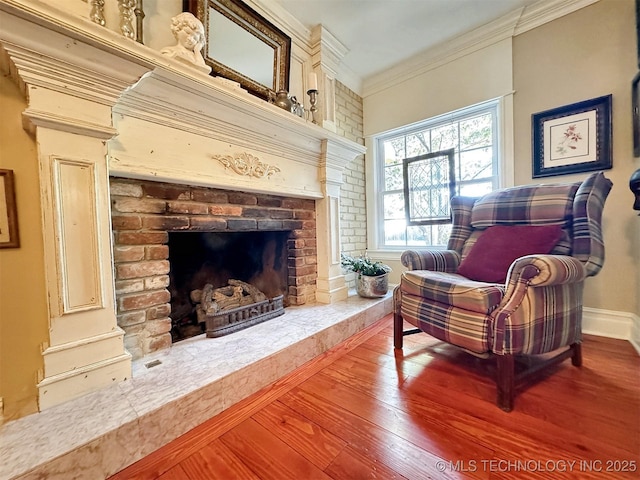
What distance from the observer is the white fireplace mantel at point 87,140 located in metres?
0.89

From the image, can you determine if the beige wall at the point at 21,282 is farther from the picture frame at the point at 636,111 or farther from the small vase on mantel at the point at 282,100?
the picture frame at the point at 636,111

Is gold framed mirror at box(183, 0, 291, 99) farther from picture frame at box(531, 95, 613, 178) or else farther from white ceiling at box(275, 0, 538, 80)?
picture frame at box(531, 95, 613, 178)

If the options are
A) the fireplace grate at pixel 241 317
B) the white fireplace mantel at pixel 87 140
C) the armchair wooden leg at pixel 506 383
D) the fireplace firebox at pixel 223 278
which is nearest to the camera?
the white fireplace mantel at pixel 87 140

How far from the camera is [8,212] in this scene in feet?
2.98

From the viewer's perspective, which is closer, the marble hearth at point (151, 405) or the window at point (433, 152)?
the marble hearth at point (151, 405)

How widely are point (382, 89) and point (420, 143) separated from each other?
734 millimetres

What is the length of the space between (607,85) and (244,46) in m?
2.44

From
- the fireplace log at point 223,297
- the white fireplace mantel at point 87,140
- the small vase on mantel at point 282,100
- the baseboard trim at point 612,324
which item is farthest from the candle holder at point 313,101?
the baseboard trim at point 612,324

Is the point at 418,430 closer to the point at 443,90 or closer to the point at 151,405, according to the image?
the point at 151,405

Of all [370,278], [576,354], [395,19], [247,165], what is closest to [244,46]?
[247,165]

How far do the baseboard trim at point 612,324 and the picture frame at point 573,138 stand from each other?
98 centimetres

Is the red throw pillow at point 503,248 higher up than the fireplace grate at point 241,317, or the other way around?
the red throw pillow at point 503,248

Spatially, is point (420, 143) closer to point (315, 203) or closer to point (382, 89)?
point (382, 89)

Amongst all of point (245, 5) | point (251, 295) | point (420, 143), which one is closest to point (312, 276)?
point (251, 295)
